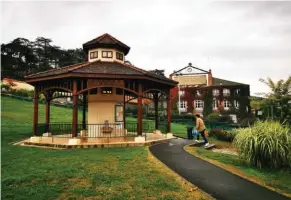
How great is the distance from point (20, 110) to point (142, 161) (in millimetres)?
27830

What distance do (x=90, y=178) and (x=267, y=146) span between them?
6.34 meters

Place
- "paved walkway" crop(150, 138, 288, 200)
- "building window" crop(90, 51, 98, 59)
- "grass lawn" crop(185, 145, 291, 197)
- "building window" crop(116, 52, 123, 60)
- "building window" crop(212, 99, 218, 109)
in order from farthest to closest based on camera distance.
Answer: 1. "building window" crop(212, 99, 218, 109)
2. "building window" crop(116, 52, 123, 60)
3. "building window" crop(90, 51, 98, 59)
4. "grass lawn" crop(185, 145, 291, 197)
5. "paved walkway" crop(150, 138, 288, 200)

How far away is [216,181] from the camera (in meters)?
7.39

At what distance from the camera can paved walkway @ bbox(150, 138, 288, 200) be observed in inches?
249

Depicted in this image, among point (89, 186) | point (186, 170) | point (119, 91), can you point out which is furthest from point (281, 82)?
point (89, 186)

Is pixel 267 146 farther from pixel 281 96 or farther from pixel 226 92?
pixel 226 92

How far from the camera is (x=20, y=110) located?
3253 cm

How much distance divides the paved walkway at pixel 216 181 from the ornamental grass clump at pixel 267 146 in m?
1.62

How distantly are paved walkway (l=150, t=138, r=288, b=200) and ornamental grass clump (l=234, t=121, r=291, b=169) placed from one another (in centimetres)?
162

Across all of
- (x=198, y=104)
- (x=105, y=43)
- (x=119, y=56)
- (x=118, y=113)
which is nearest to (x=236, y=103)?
(x=198, y=104)

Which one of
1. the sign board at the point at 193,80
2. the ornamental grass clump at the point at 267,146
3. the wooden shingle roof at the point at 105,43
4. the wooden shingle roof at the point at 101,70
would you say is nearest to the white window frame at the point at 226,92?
the sign board at the point at 193,80

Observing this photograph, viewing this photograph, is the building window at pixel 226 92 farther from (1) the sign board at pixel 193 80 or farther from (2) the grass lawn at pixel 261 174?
(2) the grass lawn at pixel 261 174

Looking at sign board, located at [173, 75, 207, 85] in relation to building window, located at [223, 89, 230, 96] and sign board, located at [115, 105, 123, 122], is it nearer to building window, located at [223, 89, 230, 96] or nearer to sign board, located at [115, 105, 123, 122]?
building window, located at [223, 89, 230, 96]

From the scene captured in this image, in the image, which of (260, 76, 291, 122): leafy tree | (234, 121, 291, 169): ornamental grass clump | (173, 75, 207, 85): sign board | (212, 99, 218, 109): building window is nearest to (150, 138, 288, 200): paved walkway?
(234, 121, 291, 169): ornamental grass clump
